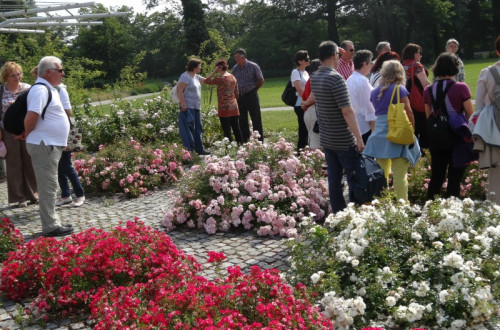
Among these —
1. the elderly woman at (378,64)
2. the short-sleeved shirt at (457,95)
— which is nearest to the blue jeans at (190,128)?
the elderly woman at (378,64)

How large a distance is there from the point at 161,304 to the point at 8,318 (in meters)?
1.54

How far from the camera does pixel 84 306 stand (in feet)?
13.3

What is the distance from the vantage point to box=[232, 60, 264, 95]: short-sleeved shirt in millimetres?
10180

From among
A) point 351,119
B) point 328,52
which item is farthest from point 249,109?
point 351,119

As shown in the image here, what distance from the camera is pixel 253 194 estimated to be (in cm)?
601

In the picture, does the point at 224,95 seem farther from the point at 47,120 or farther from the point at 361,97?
the point at 47,120

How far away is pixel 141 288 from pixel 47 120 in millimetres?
3003

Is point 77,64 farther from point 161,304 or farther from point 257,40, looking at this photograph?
point 257,40

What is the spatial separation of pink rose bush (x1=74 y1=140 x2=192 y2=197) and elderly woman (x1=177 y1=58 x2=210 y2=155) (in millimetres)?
1211

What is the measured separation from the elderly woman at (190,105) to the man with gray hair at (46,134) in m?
4.19

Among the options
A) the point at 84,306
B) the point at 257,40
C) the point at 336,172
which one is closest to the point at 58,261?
the point at 84,306

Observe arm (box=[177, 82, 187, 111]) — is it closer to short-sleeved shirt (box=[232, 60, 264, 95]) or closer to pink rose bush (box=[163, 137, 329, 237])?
short-sleeved shirt (box=[232, 60, 264, 95])

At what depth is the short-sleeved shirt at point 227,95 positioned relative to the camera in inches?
392

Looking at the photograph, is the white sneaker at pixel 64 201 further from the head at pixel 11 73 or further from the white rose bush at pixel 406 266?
the white rose bush at pixel 406 266
